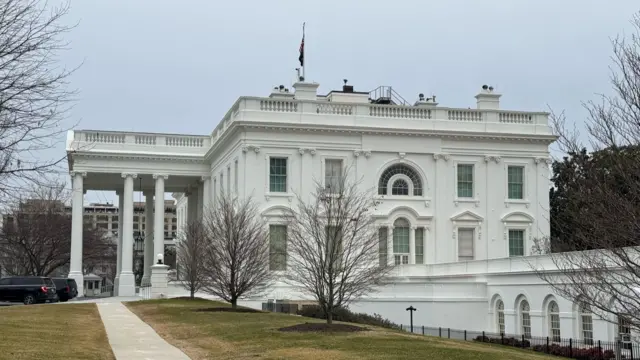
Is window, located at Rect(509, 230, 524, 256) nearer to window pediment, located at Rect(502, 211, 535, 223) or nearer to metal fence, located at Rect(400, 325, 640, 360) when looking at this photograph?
window pediment, located at Rect(502, 211, 535, 223)

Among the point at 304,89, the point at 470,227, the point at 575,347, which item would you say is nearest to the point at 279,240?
the point at 304,89

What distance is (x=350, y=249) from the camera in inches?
1252

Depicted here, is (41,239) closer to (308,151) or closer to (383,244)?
(308,151)

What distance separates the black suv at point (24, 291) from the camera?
49969 millimetres

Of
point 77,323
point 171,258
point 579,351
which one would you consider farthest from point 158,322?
point 171,258

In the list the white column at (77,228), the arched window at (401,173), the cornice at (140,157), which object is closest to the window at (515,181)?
the arched window at (401,173)

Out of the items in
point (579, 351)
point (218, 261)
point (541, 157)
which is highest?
point (541, 157)

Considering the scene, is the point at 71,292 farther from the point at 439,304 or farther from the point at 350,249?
the point at 350,249

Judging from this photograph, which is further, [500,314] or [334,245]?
[500,314]

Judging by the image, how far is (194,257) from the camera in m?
47.8

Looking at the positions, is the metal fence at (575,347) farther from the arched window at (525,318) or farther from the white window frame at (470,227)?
the white window frame at (470,227)

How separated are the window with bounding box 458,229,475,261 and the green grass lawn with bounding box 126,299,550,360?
26529 millimetres

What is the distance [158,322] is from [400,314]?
1937cm

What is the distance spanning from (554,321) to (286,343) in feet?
63.4
